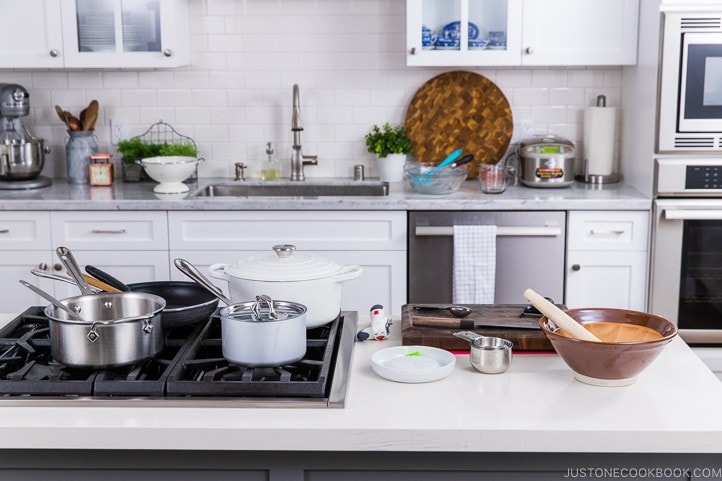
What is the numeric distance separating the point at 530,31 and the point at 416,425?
2.99m

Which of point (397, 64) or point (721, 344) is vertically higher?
point (397, 64)

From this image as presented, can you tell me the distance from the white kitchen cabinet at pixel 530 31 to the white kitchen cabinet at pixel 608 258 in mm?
795

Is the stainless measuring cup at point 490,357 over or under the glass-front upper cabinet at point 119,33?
under

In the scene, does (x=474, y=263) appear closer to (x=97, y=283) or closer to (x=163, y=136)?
(x=163, y=136)

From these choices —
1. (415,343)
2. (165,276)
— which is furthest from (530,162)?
(415,343)

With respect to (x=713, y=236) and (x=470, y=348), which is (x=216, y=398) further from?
(x=713, y=236)

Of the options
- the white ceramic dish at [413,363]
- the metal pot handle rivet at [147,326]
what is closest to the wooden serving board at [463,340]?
the white ceramic dish at [413,363]

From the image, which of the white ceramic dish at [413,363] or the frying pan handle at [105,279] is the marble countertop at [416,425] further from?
the frying pan handle at [105,279]

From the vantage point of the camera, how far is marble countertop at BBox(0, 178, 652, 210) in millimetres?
4113

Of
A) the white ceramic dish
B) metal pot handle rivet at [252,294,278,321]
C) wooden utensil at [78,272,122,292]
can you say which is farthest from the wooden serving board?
wooden utensil at [78,272,122,292]

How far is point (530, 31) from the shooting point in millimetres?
4324

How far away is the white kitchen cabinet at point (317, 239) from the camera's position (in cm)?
420

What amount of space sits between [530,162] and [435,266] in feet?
2.45

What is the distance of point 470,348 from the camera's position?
83.2 inches
